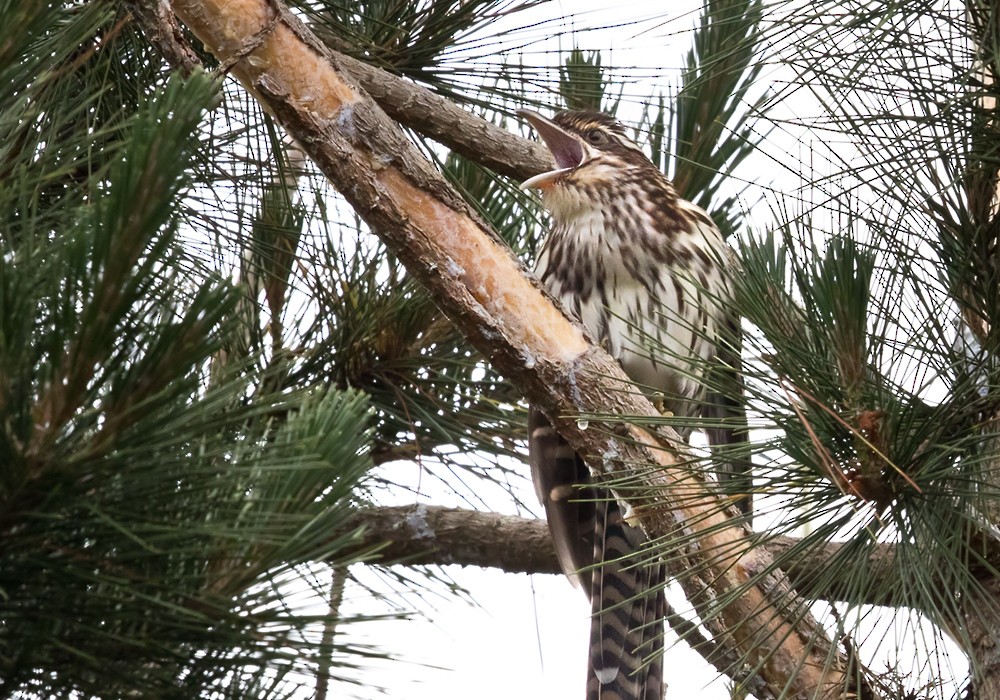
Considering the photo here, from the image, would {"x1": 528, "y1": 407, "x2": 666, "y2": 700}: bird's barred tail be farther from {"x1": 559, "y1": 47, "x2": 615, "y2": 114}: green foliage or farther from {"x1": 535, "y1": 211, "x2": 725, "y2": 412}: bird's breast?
{"x1": 559, "y1": 47, "x2": 615, "y2": 114}: green foliage

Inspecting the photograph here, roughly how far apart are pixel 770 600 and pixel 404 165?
1004 millimetres

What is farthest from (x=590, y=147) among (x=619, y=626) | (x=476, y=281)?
(x=476, y=281)

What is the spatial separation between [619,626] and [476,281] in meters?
1.30

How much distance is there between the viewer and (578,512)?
331 centimetres

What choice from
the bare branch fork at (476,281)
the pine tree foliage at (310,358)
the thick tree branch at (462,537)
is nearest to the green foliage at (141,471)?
the pine tree foliage at (310,358)

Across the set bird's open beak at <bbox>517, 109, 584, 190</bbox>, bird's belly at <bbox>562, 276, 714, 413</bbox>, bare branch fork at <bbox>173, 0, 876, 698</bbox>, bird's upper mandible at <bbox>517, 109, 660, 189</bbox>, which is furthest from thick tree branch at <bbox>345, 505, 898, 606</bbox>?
bird's open beak at <bbox>517, 109, 584, 190</bbox>

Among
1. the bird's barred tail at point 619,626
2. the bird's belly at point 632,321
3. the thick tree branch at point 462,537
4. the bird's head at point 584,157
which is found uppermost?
the bird's head at point 584,157

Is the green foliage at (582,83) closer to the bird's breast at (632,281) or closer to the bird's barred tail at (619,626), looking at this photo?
the bird's breast at (632,281)

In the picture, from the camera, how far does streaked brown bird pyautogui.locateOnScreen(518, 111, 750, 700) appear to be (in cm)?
315

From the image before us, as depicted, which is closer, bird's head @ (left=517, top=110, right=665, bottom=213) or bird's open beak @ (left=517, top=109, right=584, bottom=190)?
bird's head @ (left=517, top=110, right=665, bottom=213)

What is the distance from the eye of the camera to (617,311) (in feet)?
10.9

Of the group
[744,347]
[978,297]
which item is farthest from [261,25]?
[978,297]

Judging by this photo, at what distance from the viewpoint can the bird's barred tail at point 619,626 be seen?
3.10 m

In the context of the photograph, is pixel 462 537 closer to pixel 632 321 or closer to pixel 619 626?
pixel 619 626
